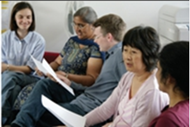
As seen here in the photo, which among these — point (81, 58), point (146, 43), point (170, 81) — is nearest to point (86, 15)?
point (81, 58)

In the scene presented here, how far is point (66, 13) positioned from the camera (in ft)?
11.0

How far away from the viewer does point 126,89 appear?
1714 millimetres

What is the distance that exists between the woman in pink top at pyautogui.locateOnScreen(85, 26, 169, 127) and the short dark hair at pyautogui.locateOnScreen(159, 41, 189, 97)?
0.22 metres

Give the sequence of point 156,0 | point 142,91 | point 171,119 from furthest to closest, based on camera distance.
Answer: point 156,0 → point 142,91 → point 171,119

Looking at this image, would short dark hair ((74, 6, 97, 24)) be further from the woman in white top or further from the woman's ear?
the woman's ear

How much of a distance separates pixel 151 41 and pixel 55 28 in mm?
2056

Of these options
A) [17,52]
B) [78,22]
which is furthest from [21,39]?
[78,22]

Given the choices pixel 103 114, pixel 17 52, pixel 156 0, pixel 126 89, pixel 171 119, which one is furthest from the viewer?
pixel 156 0

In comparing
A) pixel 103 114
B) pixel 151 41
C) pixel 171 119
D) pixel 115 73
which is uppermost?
pixel 151 41

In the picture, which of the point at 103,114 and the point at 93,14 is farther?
the point at 93,14

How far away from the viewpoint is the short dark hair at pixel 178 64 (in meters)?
1.25

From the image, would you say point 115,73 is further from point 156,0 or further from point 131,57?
point 156,0

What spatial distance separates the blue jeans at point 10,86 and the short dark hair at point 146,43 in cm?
123

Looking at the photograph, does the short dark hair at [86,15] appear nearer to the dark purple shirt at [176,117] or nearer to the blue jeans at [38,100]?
the blue jeans at [38,100]
